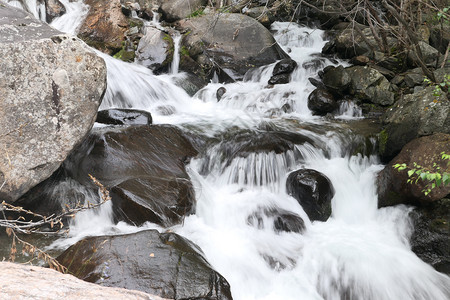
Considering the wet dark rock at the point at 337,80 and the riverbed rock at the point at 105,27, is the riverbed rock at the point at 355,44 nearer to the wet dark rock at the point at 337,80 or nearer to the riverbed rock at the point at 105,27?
the wet dark rock at the point at 337,80

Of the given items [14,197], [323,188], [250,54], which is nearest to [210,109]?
[250,54]

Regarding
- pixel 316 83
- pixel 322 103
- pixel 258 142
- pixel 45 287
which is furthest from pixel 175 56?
pixel 45 287

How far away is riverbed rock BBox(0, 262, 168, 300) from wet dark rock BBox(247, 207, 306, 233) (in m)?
3.38

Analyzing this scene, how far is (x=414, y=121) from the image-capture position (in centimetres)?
566

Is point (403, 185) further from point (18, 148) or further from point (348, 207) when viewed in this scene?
point (18, 148)

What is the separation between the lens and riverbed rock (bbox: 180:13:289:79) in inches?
411

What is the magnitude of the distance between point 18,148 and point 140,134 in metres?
2.10

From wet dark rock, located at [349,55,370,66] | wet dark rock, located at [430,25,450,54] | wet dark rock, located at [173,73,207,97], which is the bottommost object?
wet dark rock, located at [173,73,207,97]

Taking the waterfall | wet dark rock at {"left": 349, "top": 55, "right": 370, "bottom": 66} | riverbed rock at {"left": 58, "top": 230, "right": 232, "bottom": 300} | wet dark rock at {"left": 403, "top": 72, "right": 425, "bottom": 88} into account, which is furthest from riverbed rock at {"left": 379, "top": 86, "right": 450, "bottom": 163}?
the waterfall

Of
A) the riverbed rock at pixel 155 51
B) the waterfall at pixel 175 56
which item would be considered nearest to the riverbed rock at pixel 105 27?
the riverbed rock at pixel 155 51

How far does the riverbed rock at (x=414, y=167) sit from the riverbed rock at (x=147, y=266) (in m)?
3.31

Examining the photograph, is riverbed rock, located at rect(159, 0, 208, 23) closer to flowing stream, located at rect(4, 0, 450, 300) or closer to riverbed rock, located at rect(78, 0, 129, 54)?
riverbed rock, located at rect(78, 0, 129, 54)

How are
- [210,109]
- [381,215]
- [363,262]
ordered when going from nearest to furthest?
[363,262] < [381,215] < [210,109]

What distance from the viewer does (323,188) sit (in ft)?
17.7
